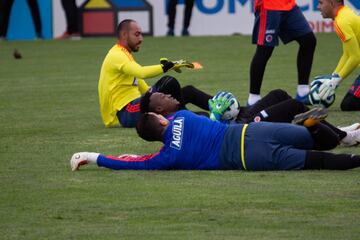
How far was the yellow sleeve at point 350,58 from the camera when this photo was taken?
13.1 meters

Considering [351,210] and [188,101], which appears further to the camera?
[188,101]

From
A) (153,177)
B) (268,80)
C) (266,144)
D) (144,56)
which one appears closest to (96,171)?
(153,177)

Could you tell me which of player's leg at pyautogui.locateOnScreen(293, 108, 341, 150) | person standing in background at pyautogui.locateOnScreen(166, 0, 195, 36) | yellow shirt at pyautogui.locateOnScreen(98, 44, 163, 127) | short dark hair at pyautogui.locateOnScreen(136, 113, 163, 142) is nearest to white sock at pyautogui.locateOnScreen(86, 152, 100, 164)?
short dark hair at pyautogui.locateOnScreen(136, 113, 163, 142)

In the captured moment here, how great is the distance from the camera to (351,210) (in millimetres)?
7215

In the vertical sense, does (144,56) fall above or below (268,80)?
below

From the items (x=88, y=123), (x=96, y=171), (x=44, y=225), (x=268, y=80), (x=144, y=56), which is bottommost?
(x=144, y=56)

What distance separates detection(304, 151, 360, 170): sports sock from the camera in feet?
27.9

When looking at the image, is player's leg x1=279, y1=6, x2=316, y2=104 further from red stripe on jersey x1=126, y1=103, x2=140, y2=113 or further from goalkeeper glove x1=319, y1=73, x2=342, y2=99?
red stripe on jersey x1=126, y1=103, x2=140, y2=113

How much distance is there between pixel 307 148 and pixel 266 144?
0.46 metres

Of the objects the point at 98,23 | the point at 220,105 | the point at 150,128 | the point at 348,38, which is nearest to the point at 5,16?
the point at 98,23

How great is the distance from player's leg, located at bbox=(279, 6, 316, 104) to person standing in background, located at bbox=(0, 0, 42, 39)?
13.5 m

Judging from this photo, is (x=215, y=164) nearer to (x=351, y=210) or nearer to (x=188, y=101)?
(x=351, y=210)

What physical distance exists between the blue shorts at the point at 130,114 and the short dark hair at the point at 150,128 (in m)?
2.94

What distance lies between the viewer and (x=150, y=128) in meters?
8.77
